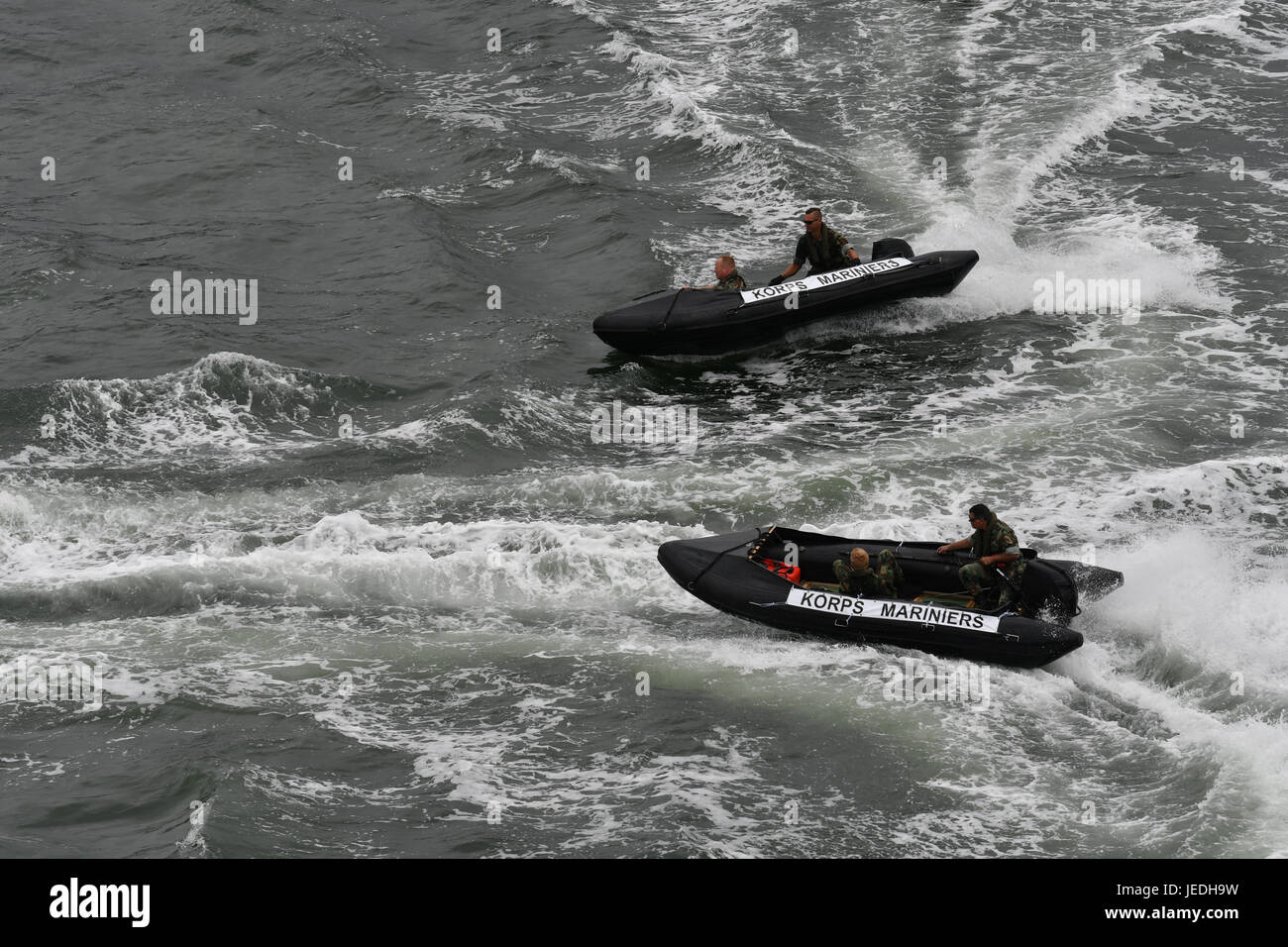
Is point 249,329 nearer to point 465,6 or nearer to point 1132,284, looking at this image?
point 1132,284

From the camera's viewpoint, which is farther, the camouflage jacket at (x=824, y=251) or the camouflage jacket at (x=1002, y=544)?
the camouflage jacket at (x=824, y=251)

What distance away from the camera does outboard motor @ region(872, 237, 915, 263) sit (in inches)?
756

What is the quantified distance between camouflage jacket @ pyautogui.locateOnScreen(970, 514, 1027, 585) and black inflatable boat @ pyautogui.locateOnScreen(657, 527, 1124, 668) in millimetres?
134

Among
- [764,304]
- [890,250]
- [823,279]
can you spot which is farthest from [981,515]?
[890,250]

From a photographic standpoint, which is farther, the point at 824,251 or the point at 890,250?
the point at 890,250

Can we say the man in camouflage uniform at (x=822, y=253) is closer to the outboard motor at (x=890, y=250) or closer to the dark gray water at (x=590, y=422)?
the outboard motor at (x=890, y=250)

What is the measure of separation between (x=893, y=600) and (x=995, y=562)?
99 centimetres

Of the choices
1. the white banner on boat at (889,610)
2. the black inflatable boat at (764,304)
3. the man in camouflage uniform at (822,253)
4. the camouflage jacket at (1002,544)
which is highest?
the man in camouflage uniform at (822,253)

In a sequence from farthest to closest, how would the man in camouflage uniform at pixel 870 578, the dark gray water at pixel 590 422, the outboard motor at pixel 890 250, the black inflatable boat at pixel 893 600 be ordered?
1. the outboard motor at pixel 890 250
2. the man in camouflage uniform at pixel 870 578
3. the black inflatable boat at pixel 893 600
4. the dark gray water at pixel 590 422

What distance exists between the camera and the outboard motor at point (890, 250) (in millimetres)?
19203

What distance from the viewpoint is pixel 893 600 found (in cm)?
1276

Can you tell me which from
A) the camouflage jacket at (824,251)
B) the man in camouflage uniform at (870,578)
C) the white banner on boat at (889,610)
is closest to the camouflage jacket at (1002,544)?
the white banner on boat at (889,610)

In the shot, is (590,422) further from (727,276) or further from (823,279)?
(823,279)

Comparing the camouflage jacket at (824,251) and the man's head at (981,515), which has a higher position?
the camouflage jacket at (824,251)
